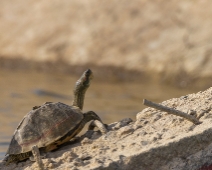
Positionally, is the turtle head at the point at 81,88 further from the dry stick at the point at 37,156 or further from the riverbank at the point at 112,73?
the riverbank at the point at 112,73

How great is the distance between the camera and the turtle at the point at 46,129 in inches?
137

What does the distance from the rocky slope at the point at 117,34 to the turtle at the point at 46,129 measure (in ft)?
19.9

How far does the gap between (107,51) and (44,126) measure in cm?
701

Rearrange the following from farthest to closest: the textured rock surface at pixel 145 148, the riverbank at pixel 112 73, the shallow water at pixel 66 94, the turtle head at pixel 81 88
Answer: the riverbank at pixel 112 73, the shallow water at pixel 66 94, the turtle head at pixel 81 88, the textured rock surface at pixel 145 148

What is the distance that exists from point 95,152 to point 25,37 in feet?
27.4

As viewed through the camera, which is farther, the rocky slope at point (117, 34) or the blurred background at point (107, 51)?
the rocky slope at point (117, 34)

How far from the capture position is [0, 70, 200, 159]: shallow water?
8.20 metres

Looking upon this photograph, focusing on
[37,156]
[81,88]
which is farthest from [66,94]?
Result: [37,156]

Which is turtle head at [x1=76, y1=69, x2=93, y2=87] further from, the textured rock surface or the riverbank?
the riverbank

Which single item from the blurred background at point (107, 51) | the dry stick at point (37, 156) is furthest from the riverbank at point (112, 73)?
the dry stick at point (37, 156)

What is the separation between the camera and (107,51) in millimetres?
10492

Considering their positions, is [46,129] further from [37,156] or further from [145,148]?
[145,148]

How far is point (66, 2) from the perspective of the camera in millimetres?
11523

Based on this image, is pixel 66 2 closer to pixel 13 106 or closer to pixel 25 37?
pixel 25 37
